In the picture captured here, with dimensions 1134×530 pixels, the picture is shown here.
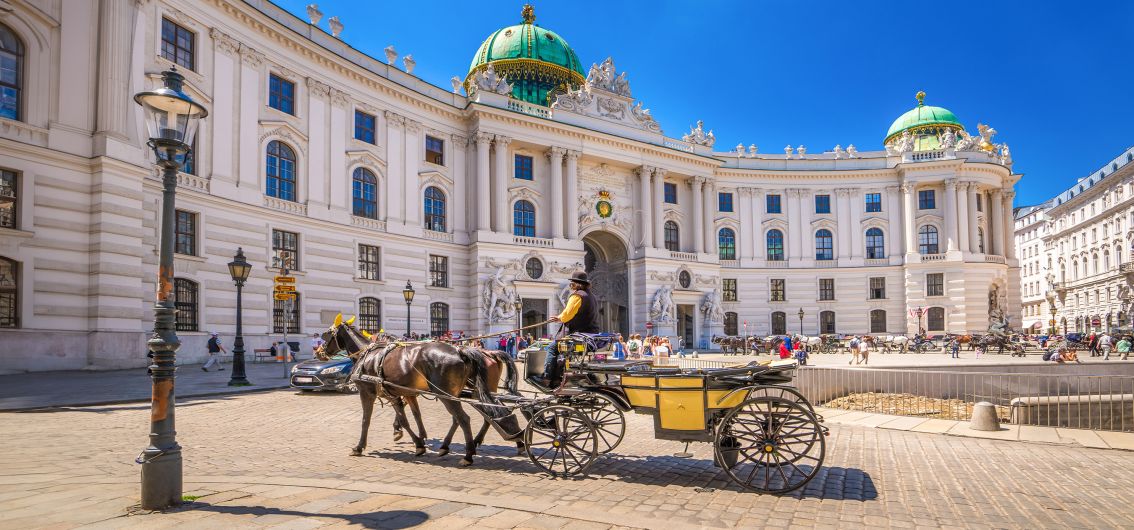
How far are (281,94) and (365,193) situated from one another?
6.17 metres

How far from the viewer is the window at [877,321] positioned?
5072 centimetres

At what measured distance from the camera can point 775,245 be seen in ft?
171

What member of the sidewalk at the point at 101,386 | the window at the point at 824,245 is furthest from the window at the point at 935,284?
the sidewalk at the point at 101,386

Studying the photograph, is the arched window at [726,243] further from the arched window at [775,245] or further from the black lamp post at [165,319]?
the black lamp post at [165,319]

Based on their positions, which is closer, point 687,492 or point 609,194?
point 687,492

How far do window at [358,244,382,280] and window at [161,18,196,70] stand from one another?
10983mm

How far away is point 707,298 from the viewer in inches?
1767

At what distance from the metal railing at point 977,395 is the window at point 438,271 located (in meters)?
23.8

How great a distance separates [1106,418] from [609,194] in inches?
1262

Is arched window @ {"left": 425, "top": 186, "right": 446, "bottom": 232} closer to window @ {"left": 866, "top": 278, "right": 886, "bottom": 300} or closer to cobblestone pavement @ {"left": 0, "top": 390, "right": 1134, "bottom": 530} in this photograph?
cobblestone pavement @ {"left": 0, "top": 390, "right": 1134, "bottom": 530}

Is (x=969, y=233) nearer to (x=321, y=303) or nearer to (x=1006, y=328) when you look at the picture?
(x=1006, y=328)

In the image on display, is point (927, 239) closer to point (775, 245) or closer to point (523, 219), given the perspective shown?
point (775, 245)

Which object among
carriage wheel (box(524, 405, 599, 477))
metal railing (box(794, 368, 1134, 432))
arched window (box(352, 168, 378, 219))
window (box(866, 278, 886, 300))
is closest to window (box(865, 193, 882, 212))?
window (box(866, 278, 886, 300))

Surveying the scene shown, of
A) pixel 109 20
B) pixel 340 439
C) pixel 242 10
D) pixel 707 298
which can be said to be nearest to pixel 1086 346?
pixel 707 298
